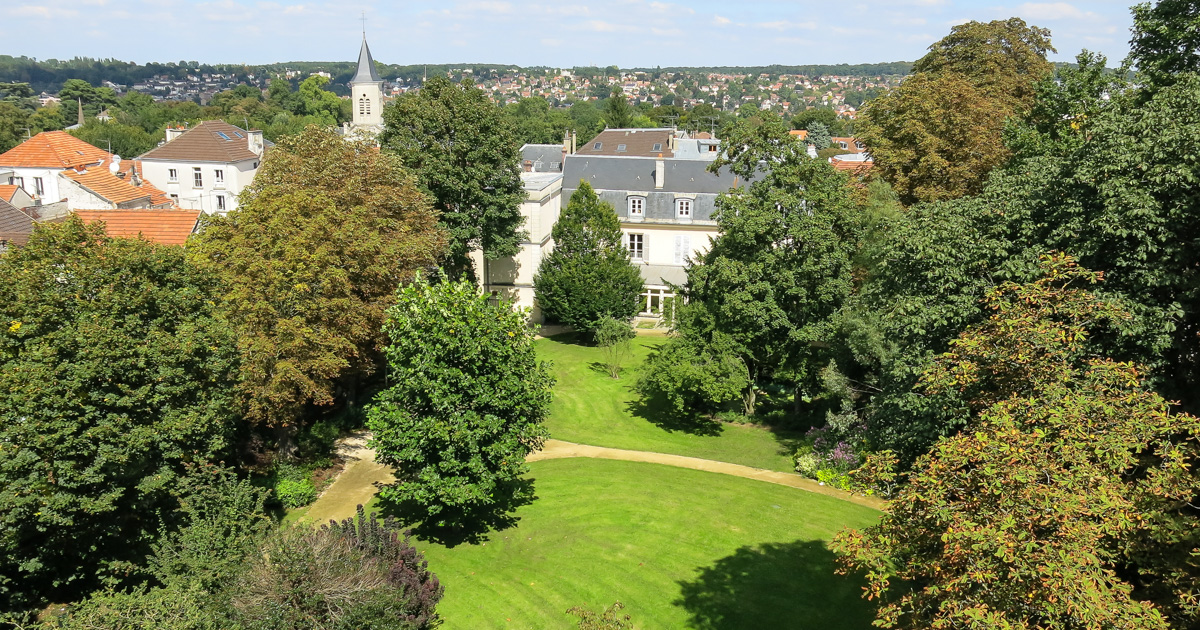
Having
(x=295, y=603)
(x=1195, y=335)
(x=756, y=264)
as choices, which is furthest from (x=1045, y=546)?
(x=756, y=264)

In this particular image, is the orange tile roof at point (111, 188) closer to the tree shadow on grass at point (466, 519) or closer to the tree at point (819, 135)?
the tree shadow on grass at point (466, 519)

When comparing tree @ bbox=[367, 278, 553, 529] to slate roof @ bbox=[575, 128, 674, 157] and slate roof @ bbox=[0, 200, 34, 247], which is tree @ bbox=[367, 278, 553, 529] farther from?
slate roof @ bbox=[575, 128, 674, 157]

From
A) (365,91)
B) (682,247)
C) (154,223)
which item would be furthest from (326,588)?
(365,91)

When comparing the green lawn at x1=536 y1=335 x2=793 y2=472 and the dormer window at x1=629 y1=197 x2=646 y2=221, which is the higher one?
the dormer window at x1=629 y1=197 x2=646 y2=221

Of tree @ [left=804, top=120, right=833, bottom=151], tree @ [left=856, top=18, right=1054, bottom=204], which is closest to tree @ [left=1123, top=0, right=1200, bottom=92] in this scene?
tree @ [left=856, top=18, right=1054, bottom=204]

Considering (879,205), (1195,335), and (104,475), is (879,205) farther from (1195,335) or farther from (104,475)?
(104,475)

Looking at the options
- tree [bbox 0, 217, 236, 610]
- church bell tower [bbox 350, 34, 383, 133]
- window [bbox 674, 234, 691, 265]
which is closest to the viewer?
tree [bbox 0, 217, 236, 610]
